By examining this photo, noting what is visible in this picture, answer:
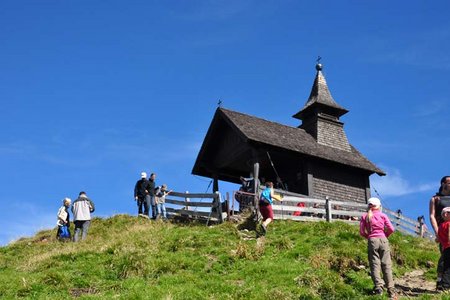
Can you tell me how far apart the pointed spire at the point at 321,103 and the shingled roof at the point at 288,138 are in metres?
1.45

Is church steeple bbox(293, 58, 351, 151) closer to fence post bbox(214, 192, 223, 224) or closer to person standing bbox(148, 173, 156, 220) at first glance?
fence post bbox(214, 192, 223, 224)

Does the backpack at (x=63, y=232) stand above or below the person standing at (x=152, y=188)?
below

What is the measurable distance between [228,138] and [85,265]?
45.7 feet

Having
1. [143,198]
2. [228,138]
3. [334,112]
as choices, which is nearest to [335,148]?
[334,112]

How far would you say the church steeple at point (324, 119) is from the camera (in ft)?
90.8

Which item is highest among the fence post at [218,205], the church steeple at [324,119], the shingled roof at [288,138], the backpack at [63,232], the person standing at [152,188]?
the church steeple at [324,119]

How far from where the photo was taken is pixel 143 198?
2248 cm

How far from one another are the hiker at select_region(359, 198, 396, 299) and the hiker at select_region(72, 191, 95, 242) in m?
10.4

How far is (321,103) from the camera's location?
92.9 feet

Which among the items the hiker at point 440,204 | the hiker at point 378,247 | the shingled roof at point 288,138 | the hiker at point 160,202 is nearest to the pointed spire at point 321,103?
the shingled roof at point 288,138

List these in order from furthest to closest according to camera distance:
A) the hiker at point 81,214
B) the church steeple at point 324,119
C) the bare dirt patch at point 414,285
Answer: the church steeple at point 324,119
the hiker at point 81,214
the bare dirt patch at point 414,285

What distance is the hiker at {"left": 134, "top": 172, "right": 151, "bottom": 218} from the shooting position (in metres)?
22.2

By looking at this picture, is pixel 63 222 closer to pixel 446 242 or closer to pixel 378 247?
pixel 378 247

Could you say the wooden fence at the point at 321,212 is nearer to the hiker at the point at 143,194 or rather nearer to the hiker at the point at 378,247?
the hiker at the point at 143,194
